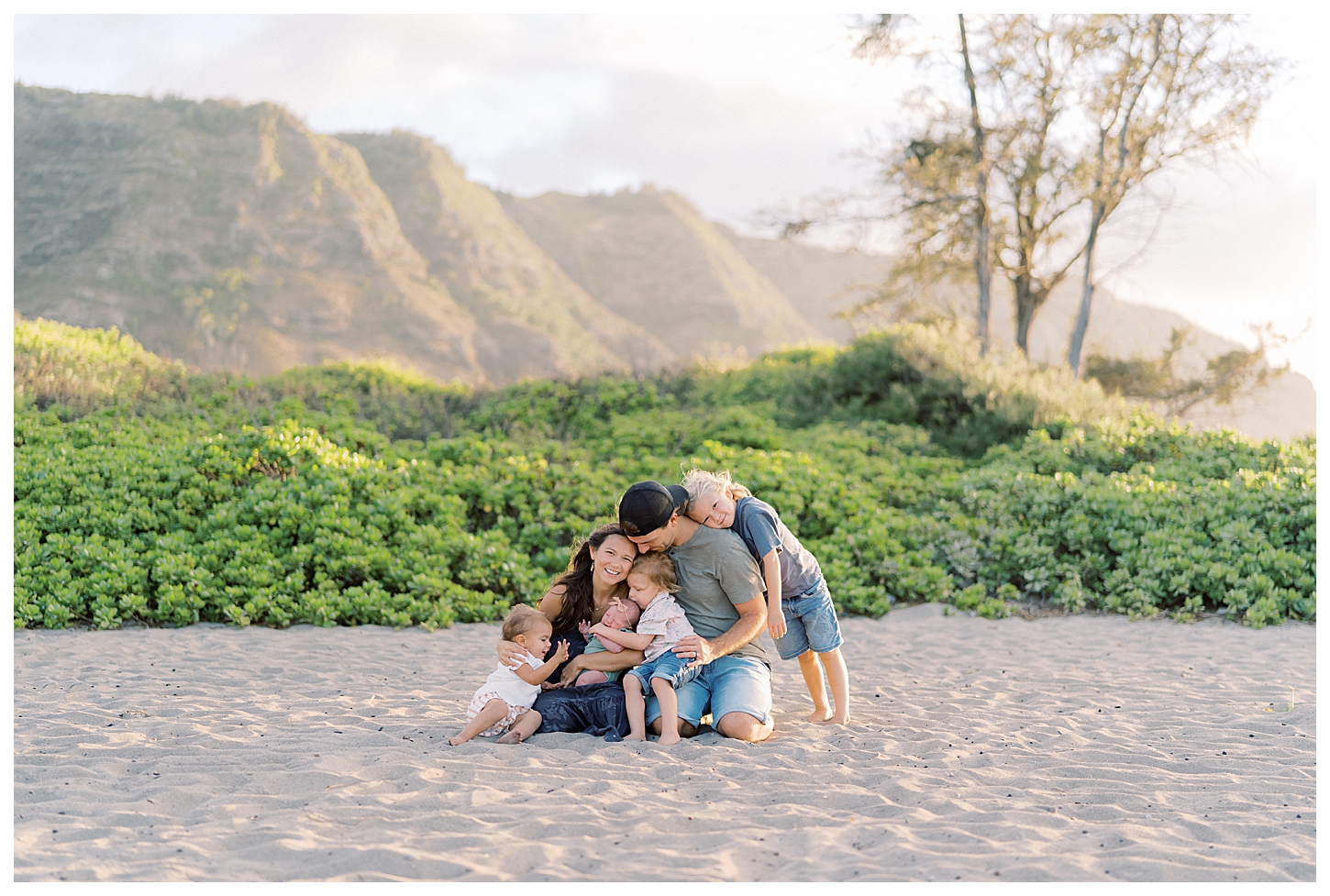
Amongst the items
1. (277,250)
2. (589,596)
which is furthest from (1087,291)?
(277,250)

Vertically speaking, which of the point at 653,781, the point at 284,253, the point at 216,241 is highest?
the point at 216,241

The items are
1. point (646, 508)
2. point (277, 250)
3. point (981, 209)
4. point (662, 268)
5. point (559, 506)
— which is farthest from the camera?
point (662, 268)

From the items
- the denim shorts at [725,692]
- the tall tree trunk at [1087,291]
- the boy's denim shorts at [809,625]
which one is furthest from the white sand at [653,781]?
the tall tree trunk at [1087,291]

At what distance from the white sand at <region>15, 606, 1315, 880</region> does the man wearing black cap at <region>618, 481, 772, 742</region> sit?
0.16 meters

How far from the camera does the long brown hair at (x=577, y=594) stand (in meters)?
4.27

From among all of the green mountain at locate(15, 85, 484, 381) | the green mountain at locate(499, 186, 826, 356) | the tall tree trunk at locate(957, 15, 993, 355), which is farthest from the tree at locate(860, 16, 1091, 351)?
the green mountain at locate(499, 186, 826, 356)

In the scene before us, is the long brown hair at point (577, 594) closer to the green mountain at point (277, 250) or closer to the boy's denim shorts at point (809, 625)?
the boy's denim shorts at point (809, 625)

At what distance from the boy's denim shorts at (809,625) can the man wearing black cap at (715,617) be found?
215 mm

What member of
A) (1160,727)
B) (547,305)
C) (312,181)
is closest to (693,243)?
(547,305)

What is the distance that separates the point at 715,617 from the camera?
13.9 ft

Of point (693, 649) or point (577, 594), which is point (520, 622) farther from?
point (693, 649)

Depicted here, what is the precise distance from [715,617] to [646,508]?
0.77m

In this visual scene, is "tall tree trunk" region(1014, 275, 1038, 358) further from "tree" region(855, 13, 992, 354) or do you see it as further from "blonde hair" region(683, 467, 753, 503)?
"blonde hair" region(683, 467, 753, 503)

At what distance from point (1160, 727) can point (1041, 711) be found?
0.57 meters
